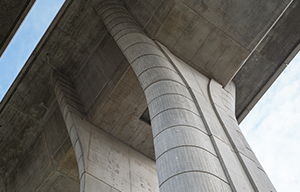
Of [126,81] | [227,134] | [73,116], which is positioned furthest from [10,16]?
[227,134]

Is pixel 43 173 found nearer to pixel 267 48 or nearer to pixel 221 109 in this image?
pixel 221 109

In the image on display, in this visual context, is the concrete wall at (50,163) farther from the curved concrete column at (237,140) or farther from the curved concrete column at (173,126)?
the curved concrete column at (237,140)

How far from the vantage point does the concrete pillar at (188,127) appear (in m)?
5.90

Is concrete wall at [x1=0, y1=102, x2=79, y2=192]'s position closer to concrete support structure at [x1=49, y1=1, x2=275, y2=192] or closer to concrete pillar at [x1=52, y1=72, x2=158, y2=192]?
concrete pillar at [x1=52, y1=72, x2=158, y2=192]

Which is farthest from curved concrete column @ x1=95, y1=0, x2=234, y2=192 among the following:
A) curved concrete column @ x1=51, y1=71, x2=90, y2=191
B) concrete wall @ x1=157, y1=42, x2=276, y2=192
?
curved concrete column @ x1=51, y1=71, x2=90, y2=191

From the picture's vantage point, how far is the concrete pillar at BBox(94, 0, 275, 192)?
5.90 metres

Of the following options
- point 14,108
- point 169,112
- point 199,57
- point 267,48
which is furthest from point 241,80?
point 14,108

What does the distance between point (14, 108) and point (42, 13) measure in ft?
12.6

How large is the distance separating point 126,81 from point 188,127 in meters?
5.28

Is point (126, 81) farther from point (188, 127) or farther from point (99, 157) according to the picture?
point (188, 127)

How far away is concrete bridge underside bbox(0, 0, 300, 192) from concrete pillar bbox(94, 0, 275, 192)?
0.17 ft

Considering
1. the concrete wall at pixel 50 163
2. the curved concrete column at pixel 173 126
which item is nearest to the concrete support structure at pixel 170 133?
the curved concrete column at pixel 173 126

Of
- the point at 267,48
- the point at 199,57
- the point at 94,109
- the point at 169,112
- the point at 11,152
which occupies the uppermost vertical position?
the point at 267,48

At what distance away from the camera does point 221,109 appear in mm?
9375
